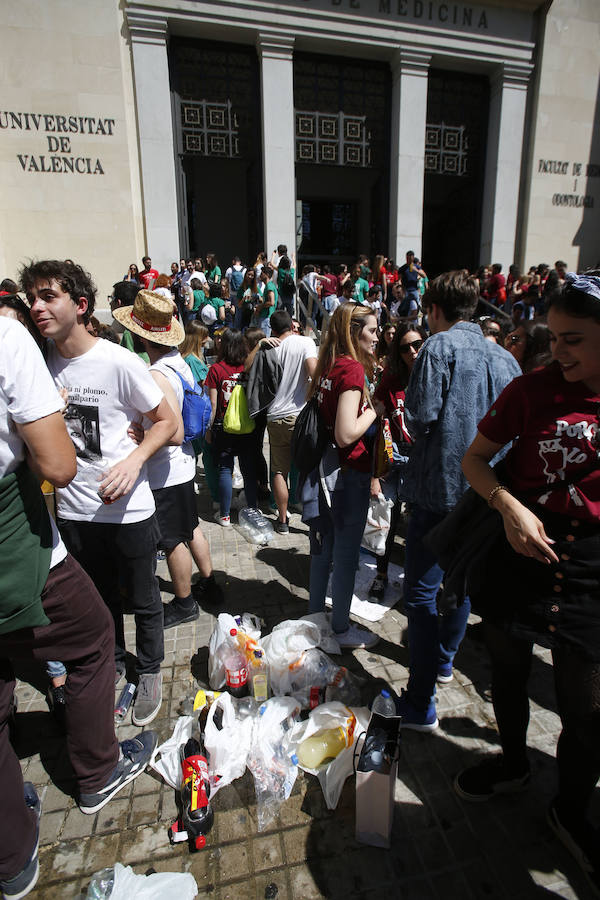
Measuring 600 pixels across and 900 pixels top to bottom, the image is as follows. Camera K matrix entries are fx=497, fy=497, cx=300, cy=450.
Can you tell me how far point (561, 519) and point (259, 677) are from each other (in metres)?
1.70

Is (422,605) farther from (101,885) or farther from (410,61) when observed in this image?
(410,61)

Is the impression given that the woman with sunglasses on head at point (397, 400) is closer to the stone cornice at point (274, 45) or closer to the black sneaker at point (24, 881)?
the black sneaker at point (24, 881)

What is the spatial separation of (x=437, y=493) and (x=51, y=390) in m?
1.64

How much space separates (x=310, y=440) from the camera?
2.75 m

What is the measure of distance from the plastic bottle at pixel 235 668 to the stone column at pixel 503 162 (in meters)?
16.5

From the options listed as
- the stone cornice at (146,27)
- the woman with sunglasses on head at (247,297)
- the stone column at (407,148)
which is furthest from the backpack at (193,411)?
the stone column at (407,148)

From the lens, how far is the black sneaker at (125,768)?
2.11 meters

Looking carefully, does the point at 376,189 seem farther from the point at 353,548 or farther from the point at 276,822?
the point at 276,822

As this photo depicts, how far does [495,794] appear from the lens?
83.7 inches

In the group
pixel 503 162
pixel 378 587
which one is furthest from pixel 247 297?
pixel 503 162

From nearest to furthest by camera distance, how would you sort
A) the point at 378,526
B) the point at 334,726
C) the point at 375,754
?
the point at 375,754 < the point at 334,726 < the point at 378,526

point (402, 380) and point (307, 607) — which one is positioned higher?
point (402, 380)

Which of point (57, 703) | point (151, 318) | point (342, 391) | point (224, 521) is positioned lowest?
point (224, 521)

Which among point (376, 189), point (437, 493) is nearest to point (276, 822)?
point (437, 493)
